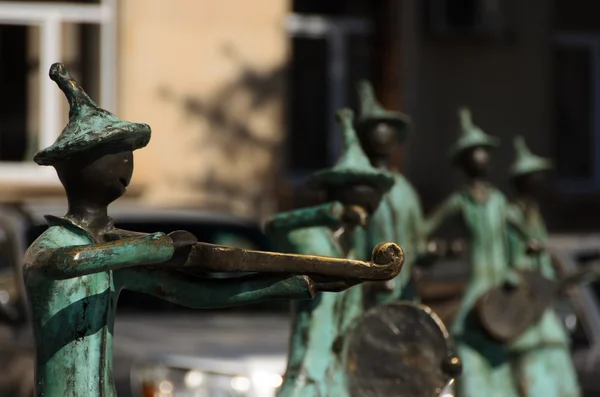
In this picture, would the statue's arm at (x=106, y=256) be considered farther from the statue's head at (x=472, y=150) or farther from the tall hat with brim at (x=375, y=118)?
the statue's head at (x=472, y=150)

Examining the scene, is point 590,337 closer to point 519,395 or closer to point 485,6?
point 519,395

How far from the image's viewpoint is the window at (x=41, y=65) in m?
14.3

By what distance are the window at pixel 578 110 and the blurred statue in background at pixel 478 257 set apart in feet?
27.5

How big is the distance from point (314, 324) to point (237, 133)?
848 centimetres

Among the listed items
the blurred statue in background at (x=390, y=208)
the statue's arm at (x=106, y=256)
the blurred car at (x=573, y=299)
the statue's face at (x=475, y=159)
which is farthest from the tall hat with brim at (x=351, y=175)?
the blurred car at (x=573, y=299)

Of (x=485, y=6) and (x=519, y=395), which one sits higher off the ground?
(x=485, y=6)

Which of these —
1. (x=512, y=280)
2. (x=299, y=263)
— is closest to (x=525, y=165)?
(x=512, y=280)

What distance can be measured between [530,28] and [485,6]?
47cm

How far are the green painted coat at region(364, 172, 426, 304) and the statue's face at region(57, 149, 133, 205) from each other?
6.62 feet

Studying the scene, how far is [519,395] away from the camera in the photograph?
8766 millimetres

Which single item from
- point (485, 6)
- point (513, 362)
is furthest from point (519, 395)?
point (485, 6)

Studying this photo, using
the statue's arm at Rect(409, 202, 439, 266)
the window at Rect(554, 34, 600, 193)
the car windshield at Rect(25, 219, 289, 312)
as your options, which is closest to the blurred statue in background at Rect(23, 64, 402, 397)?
the statue's arm at Rect(409, 202, 439, 266)

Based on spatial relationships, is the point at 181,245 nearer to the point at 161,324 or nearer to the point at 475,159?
the point at 161,324

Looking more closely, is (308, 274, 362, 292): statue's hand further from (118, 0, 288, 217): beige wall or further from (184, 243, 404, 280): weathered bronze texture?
(118, 0, 288, 217): beige wall
